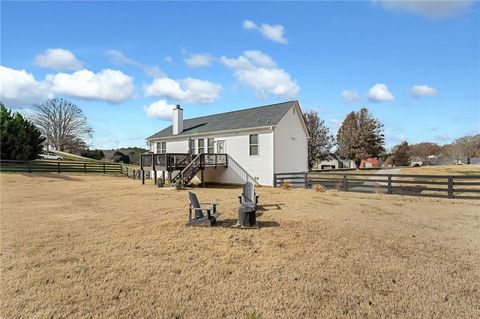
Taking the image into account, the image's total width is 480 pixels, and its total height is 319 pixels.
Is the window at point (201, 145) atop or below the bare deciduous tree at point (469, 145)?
below

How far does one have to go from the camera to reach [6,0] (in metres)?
8.47

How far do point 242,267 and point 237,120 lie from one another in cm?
1725

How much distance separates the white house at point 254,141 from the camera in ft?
60.7

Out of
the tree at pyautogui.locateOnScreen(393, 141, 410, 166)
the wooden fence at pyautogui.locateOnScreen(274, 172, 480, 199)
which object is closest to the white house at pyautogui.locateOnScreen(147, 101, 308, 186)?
the wooden fence at pyautogui.locateOnScreen(274, 172, 480, 199)

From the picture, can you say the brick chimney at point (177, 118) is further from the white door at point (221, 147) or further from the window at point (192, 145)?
the white door at point (221, 147)

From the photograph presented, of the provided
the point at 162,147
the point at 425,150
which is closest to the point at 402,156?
the point at 425,150

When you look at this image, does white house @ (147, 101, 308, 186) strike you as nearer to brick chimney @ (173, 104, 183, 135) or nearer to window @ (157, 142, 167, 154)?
brick chimney @ (173, 104, 183, 135)

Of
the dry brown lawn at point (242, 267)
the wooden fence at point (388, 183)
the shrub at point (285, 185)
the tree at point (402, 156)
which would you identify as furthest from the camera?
the tree at point (402, 156)

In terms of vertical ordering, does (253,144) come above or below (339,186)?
above

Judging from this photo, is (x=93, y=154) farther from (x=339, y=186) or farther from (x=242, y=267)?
(x=242, y=267)

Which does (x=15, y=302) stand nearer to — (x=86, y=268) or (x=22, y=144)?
(x=86, y=268)

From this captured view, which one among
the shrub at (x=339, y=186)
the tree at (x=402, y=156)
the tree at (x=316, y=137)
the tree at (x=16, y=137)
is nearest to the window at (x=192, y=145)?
the shrub at (x=339, y=186)

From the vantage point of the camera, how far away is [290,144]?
20078 mm

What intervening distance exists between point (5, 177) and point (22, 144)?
28.0ft
